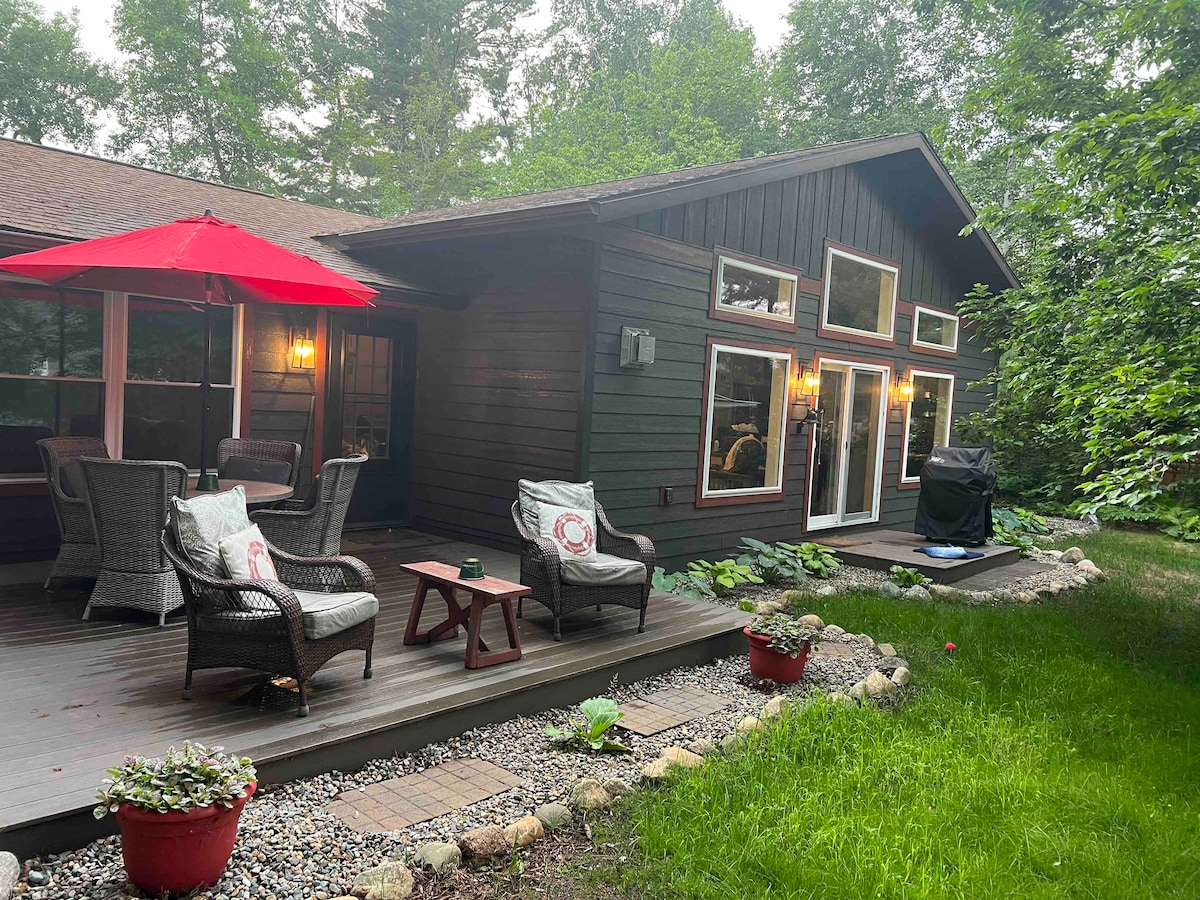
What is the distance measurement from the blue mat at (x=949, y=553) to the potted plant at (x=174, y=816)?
6765mm

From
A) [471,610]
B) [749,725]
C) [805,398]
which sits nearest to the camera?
[749,725]

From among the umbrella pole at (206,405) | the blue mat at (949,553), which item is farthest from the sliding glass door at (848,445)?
the umbrella pole at (206,405)

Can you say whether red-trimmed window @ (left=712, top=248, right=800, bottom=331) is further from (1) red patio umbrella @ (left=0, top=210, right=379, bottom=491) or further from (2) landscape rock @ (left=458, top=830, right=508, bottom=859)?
(2) landscape rock @ (left=458, top=830, right=508, bottom=859)

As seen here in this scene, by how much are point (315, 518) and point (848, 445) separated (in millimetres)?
5944

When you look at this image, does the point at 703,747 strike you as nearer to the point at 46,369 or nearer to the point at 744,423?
the point at 744,423

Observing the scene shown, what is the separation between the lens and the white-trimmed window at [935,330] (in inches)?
376

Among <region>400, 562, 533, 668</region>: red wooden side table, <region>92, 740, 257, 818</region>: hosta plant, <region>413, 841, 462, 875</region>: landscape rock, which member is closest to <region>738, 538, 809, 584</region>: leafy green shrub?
<region>400, 562, 533, 668</region>: red wooden side table

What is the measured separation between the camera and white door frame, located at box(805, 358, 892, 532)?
831 centimetres

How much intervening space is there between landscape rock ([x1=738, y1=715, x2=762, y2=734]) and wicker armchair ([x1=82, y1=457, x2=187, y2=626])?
2.70m

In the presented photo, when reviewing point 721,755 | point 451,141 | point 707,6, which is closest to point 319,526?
point 721,755

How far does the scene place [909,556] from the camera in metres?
7.62

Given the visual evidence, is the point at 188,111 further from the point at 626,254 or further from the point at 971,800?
the point at 971,800

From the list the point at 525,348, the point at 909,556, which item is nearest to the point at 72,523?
the point at 525,348

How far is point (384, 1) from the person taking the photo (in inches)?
878
